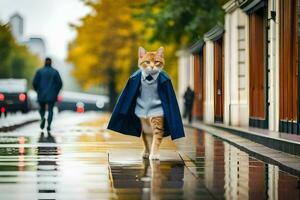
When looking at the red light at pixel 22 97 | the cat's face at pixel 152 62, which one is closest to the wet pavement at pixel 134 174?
the cat's face at pixel 152 62

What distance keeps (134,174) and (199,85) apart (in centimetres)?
2713

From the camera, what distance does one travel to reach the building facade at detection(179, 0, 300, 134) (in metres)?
19.7

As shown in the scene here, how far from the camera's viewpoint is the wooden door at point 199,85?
36.6 meters

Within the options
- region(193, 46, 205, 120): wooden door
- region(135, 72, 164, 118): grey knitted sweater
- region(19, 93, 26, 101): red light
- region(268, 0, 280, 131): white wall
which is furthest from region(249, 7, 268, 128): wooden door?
region(19, 93, 26, 101): red light

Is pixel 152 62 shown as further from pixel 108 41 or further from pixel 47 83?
pixel 108 41

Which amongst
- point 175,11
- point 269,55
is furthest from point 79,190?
point 175,11

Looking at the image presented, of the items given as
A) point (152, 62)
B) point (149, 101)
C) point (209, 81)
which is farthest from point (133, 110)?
point (209, 81)

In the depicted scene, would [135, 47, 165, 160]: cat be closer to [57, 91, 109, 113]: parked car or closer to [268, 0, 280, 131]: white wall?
[268, 0, 280, 131]: white wall

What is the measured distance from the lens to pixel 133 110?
13789mm

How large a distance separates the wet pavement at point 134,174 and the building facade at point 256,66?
11.2 feet

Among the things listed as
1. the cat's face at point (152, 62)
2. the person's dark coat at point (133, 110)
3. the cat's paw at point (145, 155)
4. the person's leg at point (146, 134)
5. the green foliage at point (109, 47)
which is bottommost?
the cat's paw at point (145, 155)

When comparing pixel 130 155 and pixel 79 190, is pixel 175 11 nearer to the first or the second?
pixel 130 155

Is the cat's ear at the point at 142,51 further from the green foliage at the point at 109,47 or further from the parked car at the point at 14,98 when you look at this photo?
the green foliage at the point at 109,47

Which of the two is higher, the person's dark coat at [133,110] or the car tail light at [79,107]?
the car tail light at [79,107]
